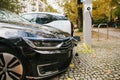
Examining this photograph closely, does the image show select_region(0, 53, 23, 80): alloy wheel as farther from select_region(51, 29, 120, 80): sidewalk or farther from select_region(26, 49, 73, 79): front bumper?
select_region(51, 29, 120, 80): sidewalk

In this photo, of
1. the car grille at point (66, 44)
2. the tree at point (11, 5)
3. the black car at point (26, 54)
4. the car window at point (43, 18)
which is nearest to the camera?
the black car at point (26, 54)

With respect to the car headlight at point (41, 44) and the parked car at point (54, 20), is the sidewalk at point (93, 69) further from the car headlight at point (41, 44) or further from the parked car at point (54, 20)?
the parked car at point (54, 20)

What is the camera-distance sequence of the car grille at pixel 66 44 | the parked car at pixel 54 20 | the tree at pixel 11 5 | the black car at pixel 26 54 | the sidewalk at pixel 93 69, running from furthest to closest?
the tree at pixel 11 5
the parked car at pixel 54 20
the sidewalk at pixel 93 69
the car grille at pixel 66 44
the black car at pixel 26 54

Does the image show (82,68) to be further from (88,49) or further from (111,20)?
(111,20)

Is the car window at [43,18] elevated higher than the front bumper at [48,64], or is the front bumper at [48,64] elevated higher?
the car window at [43,18]

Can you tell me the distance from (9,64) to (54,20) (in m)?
6.20

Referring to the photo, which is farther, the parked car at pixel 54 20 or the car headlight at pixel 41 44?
the parked car at pixel 54 20

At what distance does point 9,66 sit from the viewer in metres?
3.71

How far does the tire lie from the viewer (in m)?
3.70

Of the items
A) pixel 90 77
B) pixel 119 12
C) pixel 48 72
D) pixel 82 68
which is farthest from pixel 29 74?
pixel 119 12

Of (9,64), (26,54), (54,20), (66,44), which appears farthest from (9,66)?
(54,20)

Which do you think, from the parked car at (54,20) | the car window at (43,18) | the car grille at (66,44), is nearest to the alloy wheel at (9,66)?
the car grille at (66,44)

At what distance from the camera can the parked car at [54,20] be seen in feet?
31.0

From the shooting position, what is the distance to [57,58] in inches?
153
